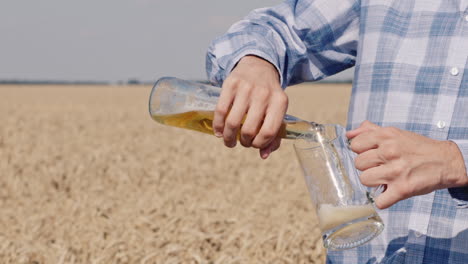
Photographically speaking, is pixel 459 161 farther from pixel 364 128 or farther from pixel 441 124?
pixel 441 124

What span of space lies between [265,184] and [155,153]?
2.90m

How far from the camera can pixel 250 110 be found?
148 centimetres

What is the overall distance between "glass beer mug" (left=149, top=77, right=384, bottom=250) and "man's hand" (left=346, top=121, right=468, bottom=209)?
11cm

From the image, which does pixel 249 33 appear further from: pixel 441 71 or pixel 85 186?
pixel 85 186

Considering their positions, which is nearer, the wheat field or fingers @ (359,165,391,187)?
fingers @ (359,165,391,187)

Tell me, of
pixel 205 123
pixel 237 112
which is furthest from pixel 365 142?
pixel 205 123

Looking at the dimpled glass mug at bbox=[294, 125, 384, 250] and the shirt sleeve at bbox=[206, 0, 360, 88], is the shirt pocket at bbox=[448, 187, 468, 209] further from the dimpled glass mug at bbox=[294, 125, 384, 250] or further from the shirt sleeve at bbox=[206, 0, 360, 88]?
the shirt sleeve at bbox=[206, 0, 360, 88]

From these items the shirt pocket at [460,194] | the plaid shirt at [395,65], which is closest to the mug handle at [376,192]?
the shirt pocket at [460,194]

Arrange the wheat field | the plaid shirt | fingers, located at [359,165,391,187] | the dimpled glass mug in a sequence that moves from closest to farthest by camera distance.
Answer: fingers, located at [359,165,391,187]
the dimpled glass mug
the plaid shirt
the wheat field

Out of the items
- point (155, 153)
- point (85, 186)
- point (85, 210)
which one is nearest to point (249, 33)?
point (85, 210)

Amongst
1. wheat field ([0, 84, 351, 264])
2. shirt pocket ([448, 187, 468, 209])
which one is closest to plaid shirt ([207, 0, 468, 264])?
shirt pocket ([448, 187, 468, 209])

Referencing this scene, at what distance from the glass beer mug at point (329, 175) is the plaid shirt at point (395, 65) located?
0.72ft

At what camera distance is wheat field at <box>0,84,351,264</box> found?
4.49 meters

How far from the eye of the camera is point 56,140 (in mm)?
12828
